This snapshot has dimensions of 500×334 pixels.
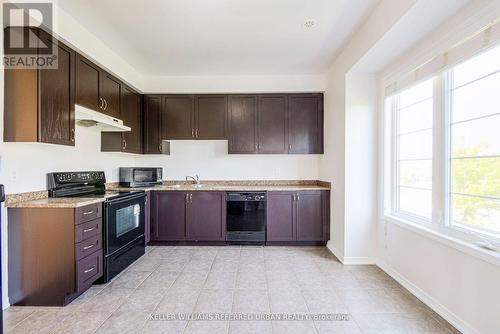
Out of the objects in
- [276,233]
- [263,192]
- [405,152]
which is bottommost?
[276,233]

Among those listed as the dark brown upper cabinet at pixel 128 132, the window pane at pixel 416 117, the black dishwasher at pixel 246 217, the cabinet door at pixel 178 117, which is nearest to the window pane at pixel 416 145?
the window pane at pixel 416 117

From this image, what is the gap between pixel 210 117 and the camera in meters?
3.94

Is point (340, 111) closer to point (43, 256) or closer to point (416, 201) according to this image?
point (416, 201)

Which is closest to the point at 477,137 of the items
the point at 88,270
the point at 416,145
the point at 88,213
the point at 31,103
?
the point at 416,145

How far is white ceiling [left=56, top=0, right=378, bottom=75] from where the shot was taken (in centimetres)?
223

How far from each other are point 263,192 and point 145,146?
6.74ft

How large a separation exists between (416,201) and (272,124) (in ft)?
7.26

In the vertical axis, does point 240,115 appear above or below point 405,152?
above

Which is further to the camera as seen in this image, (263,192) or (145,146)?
(145,146)

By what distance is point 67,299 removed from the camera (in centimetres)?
218

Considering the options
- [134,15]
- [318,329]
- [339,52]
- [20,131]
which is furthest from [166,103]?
[318,329]

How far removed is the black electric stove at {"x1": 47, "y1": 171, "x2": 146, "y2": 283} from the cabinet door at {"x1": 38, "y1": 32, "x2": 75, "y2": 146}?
519 mm

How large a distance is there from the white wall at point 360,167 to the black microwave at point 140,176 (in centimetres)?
290

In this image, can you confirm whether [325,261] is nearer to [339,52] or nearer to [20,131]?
[339,52]
